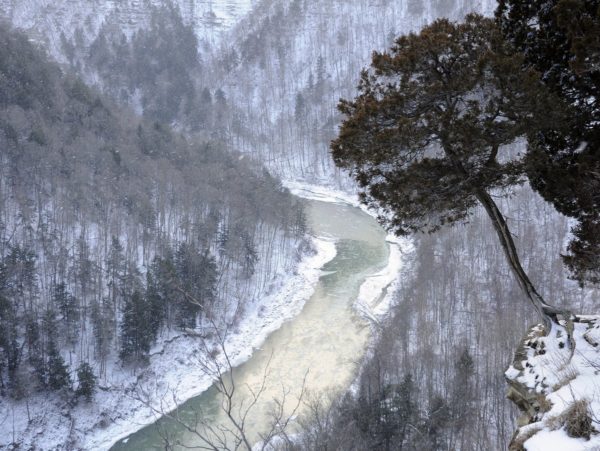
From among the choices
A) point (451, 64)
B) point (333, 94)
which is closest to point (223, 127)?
point (333, 94)

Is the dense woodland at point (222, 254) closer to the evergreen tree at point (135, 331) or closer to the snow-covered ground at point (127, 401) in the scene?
the evergreen tree at point (135, 331)

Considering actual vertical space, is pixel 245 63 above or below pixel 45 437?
above

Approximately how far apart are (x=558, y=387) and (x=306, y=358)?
26581mm

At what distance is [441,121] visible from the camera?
7121 mm

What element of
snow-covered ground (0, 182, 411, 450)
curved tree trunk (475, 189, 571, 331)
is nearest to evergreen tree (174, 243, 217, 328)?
snow-covered ground (0, 182, 411, 450)

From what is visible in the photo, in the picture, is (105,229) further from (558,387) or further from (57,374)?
(558,387)

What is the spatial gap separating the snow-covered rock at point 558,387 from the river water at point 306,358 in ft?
42.9

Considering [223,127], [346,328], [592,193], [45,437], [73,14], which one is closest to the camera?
[592,193]

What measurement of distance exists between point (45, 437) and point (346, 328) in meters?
19.9

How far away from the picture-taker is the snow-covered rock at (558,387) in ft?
15.8

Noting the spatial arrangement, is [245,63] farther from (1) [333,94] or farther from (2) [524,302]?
(2) [524,302]

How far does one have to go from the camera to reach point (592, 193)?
22.5 ft

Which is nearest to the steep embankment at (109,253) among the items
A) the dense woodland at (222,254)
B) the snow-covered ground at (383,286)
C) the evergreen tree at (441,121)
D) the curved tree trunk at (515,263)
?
the dense woodland at (222,254)

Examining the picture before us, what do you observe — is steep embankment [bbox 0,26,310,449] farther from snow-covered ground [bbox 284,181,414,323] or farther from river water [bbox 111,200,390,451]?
snow-covered ground [bbox 284,181,414,323]
